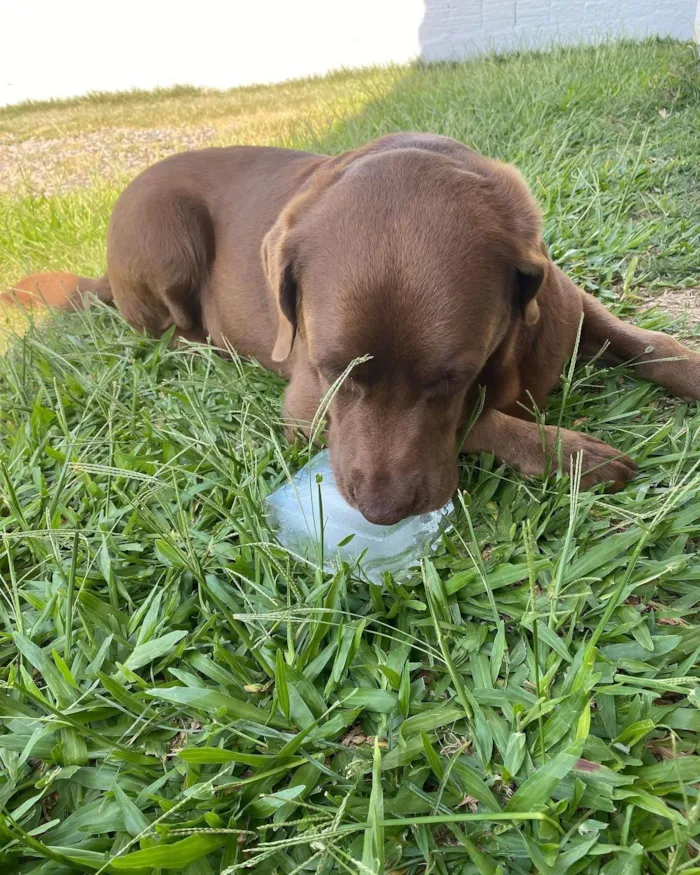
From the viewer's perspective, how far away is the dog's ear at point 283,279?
1.70m

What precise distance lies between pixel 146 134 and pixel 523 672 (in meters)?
5.56

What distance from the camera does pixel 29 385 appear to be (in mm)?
2613

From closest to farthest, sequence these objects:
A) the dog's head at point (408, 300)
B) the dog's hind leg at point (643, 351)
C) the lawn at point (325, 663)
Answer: the lawn at point (325, 663)
the dog's head at point (408, 300)
the dog's hind leg at point (643, 351)

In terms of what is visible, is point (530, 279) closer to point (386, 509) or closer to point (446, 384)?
point (446, 384)

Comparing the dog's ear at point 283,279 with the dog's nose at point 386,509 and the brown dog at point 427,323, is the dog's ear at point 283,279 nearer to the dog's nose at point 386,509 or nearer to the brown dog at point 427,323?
the brown dog at point 427,323

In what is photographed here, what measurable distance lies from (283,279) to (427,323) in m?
0.52

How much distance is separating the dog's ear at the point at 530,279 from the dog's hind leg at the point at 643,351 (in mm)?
439

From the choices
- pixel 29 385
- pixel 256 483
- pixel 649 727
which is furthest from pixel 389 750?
pixel 29 385

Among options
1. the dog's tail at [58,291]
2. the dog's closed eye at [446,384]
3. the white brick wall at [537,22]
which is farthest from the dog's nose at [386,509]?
the white brick wall at [537,22]

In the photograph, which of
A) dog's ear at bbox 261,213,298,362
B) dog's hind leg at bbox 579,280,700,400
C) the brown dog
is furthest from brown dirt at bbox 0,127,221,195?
dog's hind leg at bbox 579,280,700,400

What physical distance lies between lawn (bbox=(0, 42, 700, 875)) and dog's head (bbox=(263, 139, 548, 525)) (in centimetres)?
24

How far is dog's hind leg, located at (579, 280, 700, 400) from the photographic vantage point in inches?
77.5

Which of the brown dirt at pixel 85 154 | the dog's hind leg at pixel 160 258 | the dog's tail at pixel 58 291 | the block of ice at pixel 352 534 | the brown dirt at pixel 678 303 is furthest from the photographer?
the brown dirt at pixel 85 154

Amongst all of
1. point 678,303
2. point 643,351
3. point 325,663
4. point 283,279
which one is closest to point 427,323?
point 283,279
